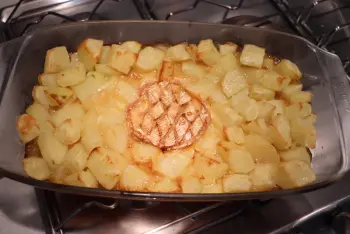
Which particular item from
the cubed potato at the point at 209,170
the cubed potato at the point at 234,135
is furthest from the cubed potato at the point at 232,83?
the cubed potato at the point at 209,170

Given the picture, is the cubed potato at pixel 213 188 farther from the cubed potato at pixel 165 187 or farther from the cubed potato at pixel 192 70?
the cubed potato at pixel 192 70

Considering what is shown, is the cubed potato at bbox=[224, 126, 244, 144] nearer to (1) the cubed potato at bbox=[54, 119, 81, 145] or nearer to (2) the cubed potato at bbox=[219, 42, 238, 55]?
(2) the cubed potato at bbox=[219, 42, 238, 55]

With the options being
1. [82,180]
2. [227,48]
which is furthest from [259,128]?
[82,180]

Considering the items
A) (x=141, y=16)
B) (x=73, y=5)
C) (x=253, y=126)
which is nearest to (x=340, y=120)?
(x=253, y=126)

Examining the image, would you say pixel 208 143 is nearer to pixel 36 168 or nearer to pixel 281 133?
pixel 281 133

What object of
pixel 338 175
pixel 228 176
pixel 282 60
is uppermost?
pixel 282 60

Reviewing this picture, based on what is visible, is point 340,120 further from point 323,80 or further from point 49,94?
point 49,94
